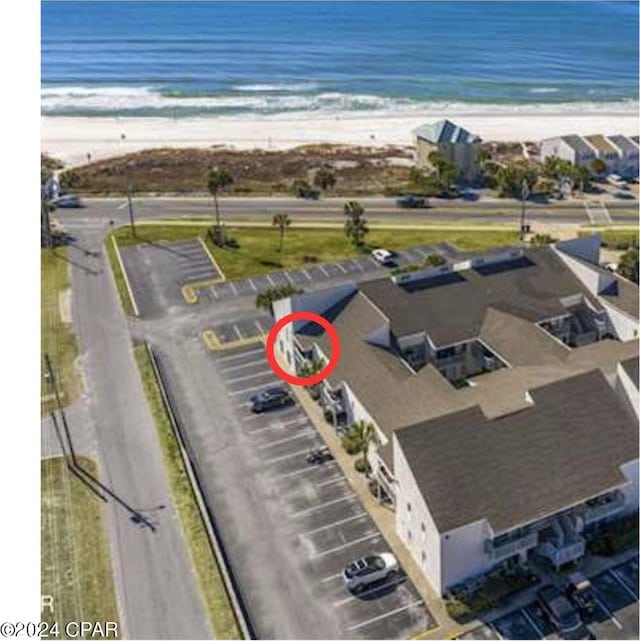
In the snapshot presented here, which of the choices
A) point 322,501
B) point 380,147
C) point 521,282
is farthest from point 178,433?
point 380,147

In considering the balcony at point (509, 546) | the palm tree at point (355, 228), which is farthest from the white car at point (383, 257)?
the balcony at point (509, 546)

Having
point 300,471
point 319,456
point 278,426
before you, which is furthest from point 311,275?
point 300,471

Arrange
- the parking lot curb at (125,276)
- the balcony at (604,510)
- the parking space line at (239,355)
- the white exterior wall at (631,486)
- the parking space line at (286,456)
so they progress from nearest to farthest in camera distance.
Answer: the balcony at (604,510)
the white exterior wall at (631,486)
the parking space line at (286,456)
the parking space line at (239,355)
the parking lot curb at (125,276)

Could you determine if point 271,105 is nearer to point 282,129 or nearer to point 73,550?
point 282,129

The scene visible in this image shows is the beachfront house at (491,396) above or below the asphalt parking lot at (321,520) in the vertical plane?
above

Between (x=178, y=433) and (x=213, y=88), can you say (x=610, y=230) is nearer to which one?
(x=178, y=433)

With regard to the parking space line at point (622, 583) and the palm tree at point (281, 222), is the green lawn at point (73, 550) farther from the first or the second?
the palm tree at point (281, 222)
